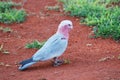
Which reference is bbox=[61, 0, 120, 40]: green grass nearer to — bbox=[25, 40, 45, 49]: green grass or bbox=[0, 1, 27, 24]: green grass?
bbox=[0, 1, 27, 24]: green grass

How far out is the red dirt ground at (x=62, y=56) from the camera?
640 cm

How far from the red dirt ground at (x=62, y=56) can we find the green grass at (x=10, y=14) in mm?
151

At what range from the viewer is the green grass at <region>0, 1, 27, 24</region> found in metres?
9.96

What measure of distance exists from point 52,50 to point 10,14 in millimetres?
3324

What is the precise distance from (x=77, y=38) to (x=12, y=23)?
1.83 metres

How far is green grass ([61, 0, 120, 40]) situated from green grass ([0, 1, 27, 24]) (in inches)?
42.3

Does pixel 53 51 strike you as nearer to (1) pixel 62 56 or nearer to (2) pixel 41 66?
(2) pixel 41 66

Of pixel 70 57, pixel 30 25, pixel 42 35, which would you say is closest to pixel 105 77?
pixel 70 57

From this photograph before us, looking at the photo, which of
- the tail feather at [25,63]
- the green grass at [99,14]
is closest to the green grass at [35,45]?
the tail feather at [25,63]

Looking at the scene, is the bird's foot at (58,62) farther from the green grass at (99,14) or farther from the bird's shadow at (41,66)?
the green grass at (99,14)

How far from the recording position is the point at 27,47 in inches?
317

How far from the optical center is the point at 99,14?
389 inches

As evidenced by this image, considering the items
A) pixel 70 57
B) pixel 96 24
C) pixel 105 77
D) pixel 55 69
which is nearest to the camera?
pixel 105 77

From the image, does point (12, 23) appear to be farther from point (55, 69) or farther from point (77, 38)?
point (55, 69)
